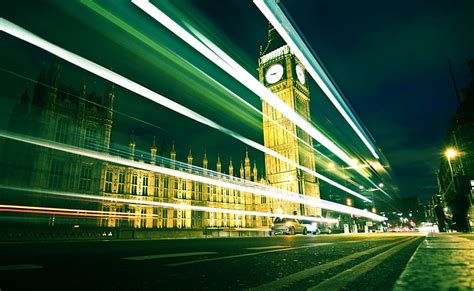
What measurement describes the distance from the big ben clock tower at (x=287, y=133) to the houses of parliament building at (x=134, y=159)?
0.20 m

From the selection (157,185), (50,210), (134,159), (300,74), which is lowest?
(50,210)

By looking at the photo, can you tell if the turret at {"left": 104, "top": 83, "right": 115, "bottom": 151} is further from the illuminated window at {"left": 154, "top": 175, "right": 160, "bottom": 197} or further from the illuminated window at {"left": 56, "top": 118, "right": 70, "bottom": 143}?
the illuminated window at {"left": 154, "top": 175, "right": 160, "bottom": 197}

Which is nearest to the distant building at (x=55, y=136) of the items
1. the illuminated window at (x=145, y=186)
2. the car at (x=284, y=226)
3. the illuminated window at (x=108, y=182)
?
the illuminated window at (x=108, y=182)

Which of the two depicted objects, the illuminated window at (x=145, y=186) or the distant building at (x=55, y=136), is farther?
the illuminated window at (x=145, y=186)

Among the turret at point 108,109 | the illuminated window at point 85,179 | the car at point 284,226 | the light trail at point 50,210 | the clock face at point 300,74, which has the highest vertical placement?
the clock face at point 300,74

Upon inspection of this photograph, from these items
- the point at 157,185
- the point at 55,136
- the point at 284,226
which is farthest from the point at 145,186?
the point at 284,226

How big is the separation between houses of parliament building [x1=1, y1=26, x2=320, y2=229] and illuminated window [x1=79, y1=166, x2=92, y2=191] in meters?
0.10

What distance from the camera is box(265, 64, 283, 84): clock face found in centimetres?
6101

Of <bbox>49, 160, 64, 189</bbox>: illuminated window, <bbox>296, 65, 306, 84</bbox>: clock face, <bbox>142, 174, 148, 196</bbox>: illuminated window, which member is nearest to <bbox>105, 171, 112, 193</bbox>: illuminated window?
<bbox>142, 174, 148, 196</bbox>: illuminated window

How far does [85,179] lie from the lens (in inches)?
1357

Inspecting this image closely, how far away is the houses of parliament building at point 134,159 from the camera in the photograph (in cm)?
3139

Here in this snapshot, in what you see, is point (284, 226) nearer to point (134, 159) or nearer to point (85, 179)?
point (85, 179)

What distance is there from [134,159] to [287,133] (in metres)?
30.0

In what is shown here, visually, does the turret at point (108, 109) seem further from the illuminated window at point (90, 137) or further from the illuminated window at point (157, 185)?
the illuminated window at point (157, 185)
